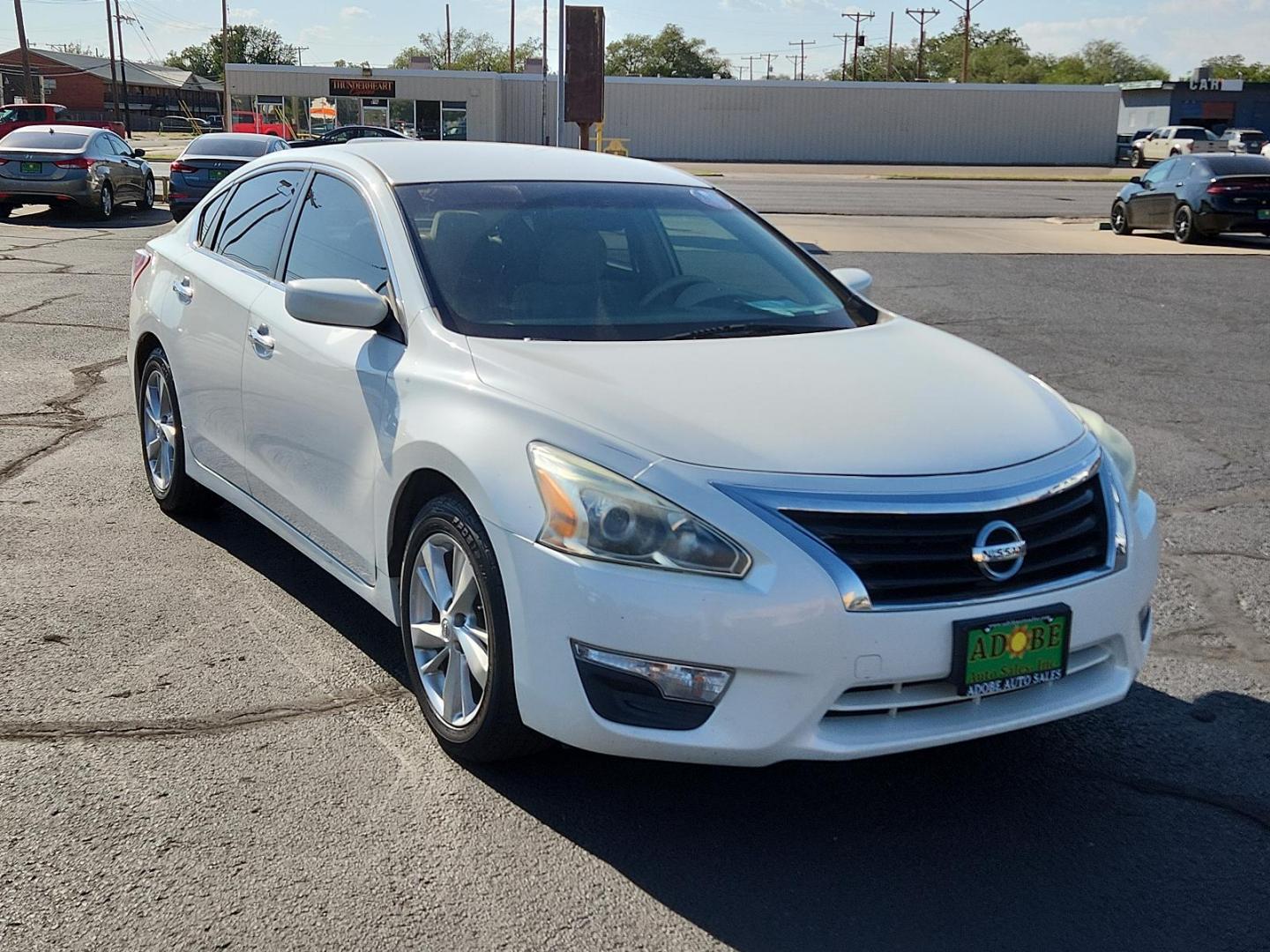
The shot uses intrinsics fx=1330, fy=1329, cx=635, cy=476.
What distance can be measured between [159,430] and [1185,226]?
1861cm

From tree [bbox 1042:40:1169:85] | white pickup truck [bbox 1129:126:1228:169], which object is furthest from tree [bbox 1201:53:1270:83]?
white pickup truck [bbox 1129:126:1228:169]

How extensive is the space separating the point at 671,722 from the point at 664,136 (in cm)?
6104

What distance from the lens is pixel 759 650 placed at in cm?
296

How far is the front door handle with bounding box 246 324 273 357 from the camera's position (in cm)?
458

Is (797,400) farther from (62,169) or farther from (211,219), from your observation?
(62,169)

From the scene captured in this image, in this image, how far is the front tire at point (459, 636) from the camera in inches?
131

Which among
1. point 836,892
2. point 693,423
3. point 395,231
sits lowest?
point 836,892

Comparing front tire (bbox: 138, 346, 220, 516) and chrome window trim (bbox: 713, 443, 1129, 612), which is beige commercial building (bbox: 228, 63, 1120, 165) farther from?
chrome window trim (bbox: 713, 443, 1129, 612)

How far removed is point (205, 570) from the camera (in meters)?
5.21

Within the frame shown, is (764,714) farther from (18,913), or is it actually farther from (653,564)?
(18,913)

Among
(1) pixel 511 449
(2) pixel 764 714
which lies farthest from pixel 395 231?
(2) pixel 764 714

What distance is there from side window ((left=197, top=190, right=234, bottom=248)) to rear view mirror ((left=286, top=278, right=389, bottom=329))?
71.2 inches

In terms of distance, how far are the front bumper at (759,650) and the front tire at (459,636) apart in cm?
10

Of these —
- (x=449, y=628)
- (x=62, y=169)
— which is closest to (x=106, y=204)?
(x=62, y=169)
